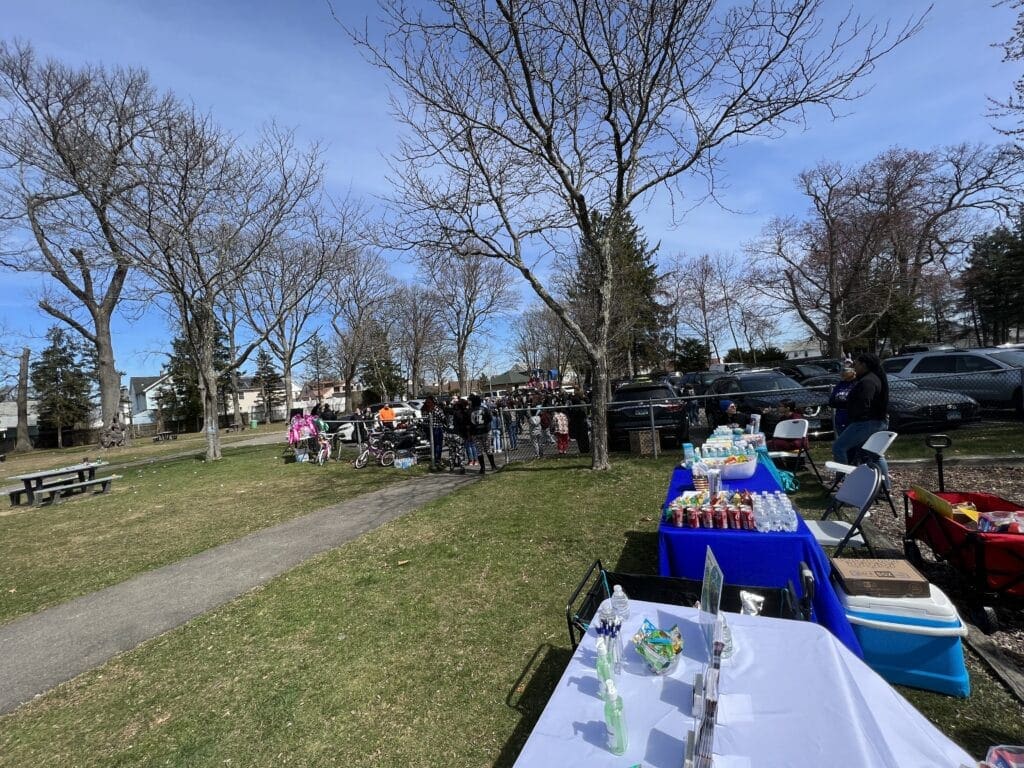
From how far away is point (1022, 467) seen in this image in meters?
6.87

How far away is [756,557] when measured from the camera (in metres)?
3.16

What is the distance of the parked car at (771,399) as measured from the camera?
10.5m

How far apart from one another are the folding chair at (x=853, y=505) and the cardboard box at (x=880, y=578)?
2.19 ft

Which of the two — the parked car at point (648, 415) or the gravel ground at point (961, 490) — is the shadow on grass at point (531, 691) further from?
the parked car at point (648, 415)

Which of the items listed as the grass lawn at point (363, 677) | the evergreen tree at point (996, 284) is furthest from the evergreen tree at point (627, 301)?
the evergreen tree at point (996, 284)

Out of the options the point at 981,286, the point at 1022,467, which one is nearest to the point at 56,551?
the point at 1022,467

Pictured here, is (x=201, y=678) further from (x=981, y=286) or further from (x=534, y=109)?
(x=981, y=286)

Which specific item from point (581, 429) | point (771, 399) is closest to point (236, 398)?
point (581, 429)

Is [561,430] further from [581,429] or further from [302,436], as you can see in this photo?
[302,436]

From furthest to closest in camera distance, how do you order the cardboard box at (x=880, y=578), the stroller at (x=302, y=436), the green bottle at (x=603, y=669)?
the stroller at (x=302, y=436) < the cardboard box at (x=880, y=578) < the green bottle at (x=603, y=669)

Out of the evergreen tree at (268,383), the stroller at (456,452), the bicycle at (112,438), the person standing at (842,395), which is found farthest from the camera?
the evergreen tree at (268,383)

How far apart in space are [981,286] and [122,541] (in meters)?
61.6

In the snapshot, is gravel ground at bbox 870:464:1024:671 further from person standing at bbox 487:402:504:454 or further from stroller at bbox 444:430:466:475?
person standing at bbox 487:402:504:454

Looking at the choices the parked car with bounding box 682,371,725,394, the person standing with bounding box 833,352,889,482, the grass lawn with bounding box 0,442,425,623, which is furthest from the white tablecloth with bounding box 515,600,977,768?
the parked car with bounding box 682,371,725,394
